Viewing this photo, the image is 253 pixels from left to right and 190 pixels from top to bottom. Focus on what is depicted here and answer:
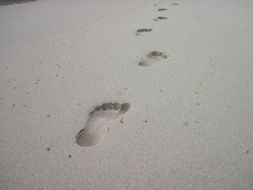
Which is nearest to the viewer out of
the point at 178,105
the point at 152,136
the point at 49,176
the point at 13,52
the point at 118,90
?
the point at 49,176

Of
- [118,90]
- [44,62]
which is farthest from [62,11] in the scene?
[118,90]

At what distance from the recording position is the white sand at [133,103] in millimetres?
3091

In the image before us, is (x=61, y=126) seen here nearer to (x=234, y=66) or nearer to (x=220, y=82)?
(x=220, y=82)

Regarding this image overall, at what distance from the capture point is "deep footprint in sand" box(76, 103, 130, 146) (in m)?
3.55

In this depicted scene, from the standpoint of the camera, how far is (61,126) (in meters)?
3.87

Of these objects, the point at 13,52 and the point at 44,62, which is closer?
the point at 44,62

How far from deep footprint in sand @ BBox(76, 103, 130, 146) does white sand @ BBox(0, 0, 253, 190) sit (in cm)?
12

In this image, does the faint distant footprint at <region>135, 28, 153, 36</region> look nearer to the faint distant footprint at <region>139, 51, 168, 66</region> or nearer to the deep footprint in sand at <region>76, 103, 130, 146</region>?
the faint distant footprint at <region>139, 51, 168, 66</region>

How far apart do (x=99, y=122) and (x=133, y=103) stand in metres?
0.76

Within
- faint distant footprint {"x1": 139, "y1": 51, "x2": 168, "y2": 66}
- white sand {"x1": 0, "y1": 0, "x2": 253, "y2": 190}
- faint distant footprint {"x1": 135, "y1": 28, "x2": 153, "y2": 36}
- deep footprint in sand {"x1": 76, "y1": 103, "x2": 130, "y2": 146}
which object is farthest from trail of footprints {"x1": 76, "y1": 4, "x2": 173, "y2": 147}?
faint distant footprint {"x1": 135, "y1": 28, "x2": 153, "y2": 36}

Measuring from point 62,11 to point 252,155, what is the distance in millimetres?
9417

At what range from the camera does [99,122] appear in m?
3.81

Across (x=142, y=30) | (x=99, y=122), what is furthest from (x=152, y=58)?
(x=99, y=122)

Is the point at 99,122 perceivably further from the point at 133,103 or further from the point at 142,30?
the point at 142,30
